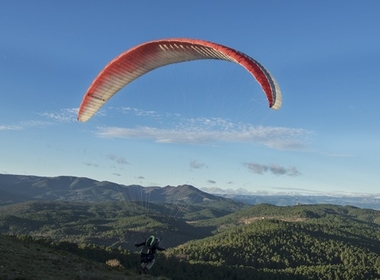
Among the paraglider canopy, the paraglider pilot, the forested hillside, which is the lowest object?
the forested hillside

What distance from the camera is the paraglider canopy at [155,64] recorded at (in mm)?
17547

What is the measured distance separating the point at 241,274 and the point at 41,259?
8443cm

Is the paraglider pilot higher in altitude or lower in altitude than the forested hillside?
higher

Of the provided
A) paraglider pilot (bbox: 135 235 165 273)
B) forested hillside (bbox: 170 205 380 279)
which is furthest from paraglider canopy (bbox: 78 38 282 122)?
forested hillside (bbox: 170 205 380 279)

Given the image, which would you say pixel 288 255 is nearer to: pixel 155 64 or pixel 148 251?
pixel 148 251

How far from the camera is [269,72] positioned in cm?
1827

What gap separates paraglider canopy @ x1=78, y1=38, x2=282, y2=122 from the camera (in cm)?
1755

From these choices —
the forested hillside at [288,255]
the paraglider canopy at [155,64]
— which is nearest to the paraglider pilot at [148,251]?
the paraglider canopy at [155,64]

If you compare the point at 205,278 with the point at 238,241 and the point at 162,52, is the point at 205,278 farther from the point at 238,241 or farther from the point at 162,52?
the point at 162,52

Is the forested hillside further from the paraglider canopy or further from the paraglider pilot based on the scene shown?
the paraglider canopy

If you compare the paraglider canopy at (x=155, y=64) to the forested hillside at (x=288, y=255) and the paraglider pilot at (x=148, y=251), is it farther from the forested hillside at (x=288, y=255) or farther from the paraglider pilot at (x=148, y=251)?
the forested hillside at (x=288, y=255)

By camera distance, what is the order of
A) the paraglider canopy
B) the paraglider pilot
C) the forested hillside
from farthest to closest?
the forested hillside
the paraglider pilot
the paraglider canopy

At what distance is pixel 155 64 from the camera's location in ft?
74.0

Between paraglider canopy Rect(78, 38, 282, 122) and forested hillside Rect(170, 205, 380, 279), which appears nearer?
paraglider canopy Rect(78, 38, 282, 122)
